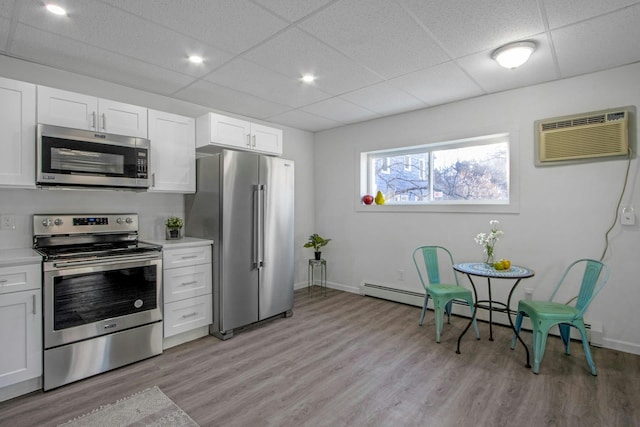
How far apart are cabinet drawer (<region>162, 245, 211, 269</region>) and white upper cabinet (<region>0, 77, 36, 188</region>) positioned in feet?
3.69

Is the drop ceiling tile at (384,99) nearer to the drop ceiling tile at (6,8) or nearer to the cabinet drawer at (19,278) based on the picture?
the drop ceiling tile at (6,8)

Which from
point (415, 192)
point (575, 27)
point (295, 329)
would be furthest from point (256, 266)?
point (575, 27)

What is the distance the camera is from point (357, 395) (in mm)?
2266

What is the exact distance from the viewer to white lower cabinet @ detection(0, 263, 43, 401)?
84.7 inches

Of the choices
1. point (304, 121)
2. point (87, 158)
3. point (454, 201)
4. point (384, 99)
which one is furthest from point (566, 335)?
point (87, 158)

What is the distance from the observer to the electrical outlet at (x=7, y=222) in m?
2.61

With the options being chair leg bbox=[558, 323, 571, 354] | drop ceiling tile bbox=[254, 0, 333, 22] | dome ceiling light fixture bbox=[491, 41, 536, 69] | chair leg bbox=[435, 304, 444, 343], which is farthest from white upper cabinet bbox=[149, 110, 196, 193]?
chair leg bbox=[558, 323, 571, 354]

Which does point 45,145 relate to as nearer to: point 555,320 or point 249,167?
point 249,167

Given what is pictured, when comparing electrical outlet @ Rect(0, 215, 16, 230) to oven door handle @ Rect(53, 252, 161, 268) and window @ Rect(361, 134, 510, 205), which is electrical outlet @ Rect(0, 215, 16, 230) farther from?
window @ Rect(361, 134, 510, 205)

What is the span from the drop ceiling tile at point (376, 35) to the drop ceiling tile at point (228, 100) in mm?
1442

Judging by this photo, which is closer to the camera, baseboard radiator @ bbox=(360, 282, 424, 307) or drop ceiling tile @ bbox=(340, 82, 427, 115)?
drop ceiling tile @ bbox=(340, 82, 427, 115)

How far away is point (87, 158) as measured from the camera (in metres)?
2.69

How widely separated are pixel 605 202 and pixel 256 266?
338cm

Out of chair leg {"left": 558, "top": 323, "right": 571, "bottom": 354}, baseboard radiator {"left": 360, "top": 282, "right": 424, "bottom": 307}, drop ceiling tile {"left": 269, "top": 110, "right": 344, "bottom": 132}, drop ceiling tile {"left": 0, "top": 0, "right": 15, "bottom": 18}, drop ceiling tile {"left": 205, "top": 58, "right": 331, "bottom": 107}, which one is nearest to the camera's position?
drop ceiling tile {"left": 0, "top": 0, "right": 15, "bottom": 18}
